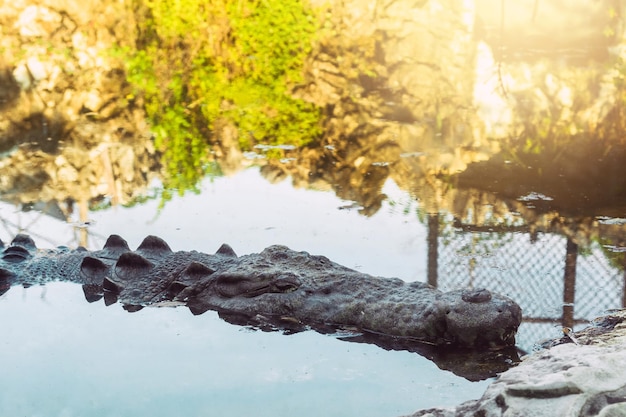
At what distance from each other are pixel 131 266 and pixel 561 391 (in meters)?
3.66

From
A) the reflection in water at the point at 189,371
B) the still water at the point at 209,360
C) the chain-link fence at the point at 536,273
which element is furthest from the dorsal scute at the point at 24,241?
the chain-link fence at the point at 536,273

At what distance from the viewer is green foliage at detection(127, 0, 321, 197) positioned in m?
9.89

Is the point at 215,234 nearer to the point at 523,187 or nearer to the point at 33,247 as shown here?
the point at 33,247

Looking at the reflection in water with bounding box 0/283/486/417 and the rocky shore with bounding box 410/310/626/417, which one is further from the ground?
the rocky shore with bounding box 410/310/626/417

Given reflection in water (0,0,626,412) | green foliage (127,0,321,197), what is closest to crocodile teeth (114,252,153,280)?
reflection in water (0,0,626,412)

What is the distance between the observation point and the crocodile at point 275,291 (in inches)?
188

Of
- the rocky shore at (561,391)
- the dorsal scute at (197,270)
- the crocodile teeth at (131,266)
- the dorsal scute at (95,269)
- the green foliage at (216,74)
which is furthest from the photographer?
the green foliage at (216,74)

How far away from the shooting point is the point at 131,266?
5.98 metres

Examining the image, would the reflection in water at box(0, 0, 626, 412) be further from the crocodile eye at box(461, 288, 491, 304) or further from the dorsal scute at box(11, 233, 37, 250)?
the dorsal scute at box(11, 233, 37, 250)

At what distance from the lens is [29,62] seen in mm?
13469

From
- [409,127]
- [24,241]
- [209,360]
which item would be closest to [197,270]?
[209,360]

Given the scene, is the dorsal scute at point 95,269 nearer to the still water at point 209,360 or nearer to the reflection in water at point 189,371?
the still water at point 209,360

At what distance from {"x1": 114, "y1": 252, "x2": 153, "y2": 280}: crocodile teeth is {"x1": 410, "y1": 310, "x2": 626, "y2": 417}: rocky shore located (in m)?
2.98

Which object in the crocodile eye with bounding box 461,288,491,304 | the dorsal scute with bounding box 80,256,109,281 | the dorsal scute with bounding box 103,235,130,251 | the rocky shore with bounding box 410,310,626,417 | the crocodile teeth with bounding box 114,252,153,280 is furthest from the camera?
the dorsal scute with bounding box 103,235,130,251
